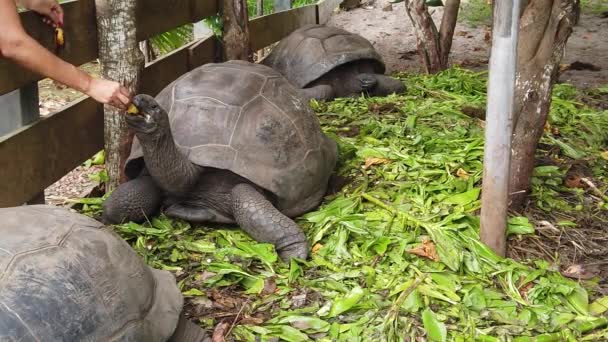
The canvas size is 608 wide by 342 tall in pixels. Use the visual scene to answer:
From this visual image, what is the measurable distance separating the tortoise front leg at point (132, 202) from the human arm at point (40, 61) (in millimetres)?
723

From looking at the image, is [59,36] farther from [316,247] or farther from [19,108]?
[316,247]

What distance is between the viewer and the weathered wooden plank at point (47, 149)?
3.42 metres

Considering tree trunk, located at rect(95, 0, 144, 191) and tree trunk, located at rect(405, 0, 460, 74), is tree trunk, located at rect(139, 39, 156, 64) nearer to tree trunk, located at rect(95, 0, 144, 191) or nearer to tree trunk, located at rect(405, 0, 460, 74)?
tree trunk, located at rect(405, 0, 460, 74)

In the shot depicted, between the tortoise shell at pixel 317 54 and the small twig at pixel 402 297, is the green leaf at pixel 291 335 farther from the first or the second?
the tortoise shell at pixel 317 54

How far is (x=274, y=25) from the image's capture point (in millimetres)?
8391

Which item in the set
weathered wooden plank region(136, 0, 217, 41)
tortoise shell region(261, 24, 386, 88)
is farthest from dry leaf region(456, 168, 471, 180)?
tortoise shell region(261, 24, 386, 88)

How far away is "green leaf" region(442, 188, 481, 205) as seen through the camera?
366 cm

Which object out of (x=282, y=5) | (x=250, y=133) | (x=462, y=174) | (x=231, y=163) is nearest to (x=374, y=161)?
(x=462, y=174)

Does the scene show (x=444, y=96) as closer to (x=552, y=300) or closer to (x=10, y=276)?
(x=552, y=300)

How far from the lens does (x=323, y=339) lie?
9.00 feet

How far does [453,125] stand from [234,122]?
2003 millimetres

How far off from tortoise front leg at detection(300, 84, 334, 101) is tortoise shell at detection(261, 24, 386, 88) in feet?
0.71

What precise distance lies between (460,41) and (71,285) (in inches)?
323

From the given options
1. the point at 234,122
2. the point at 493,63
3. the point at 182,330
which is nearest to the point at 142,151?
the point at 234,122
